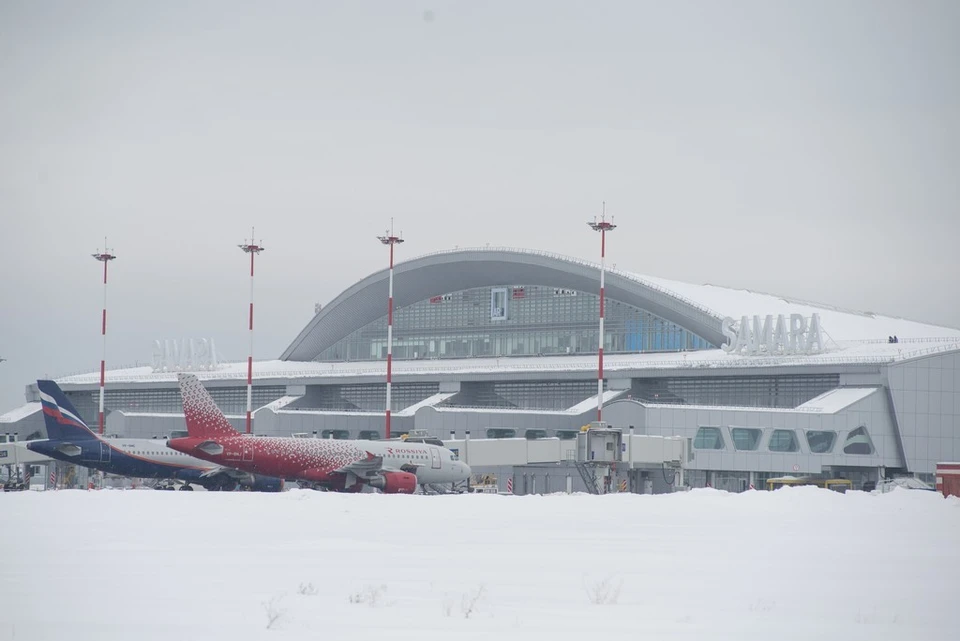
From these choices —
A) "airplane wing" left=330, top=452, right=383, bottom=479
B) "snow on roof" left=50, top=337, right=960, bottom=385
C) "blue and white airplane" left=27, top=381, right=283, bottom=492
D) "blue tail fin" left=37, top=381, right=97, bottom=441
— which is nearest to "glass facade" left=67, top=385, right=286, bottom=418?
"snow on roof" left=50, top=337, right=960, bottom=385

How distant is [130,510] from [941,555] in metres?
23.2

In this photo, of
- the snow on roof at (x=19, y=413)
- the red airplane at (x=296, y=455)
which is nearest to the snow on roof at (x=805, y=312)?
the red airplane at (x=296, y=455)

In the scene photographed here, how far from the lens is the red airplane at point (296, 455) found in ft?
184

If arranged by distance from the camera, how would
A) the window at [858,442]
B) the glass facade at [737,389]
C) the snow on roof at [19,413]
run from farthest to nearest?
1. the snow on roof at [19,413]
2. the glass facade at [737,389]
3. the window at [858,442]

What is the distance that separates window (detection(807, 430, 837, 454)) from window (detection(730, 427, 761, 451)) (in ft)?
11.0

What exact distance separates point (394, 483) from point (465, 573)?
3784 centimetres

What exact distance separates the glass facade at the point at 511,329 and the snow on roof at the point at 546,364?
157 centimetres

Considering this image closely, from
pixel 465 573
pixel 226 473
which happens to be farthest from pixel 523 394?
pixel 465 573

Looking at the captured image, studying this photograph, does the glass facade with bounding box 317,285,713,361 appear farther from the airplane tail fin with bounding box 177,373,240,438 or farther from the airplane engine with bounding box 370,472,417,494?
the airplane tail fin with bounding box 177,373,240,438

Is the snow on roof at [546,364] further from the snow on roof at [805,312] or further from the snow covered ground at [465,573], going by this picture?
the snow covered ground at [465,573]

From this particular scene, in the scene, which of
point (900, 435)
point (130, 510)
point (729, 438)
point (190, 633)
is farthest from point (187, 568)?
point (900, 435)

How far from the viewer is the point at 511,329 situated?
107m

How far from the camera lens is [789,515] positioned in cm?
3872

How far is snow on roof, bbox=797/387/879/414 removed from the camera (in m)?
75.6
